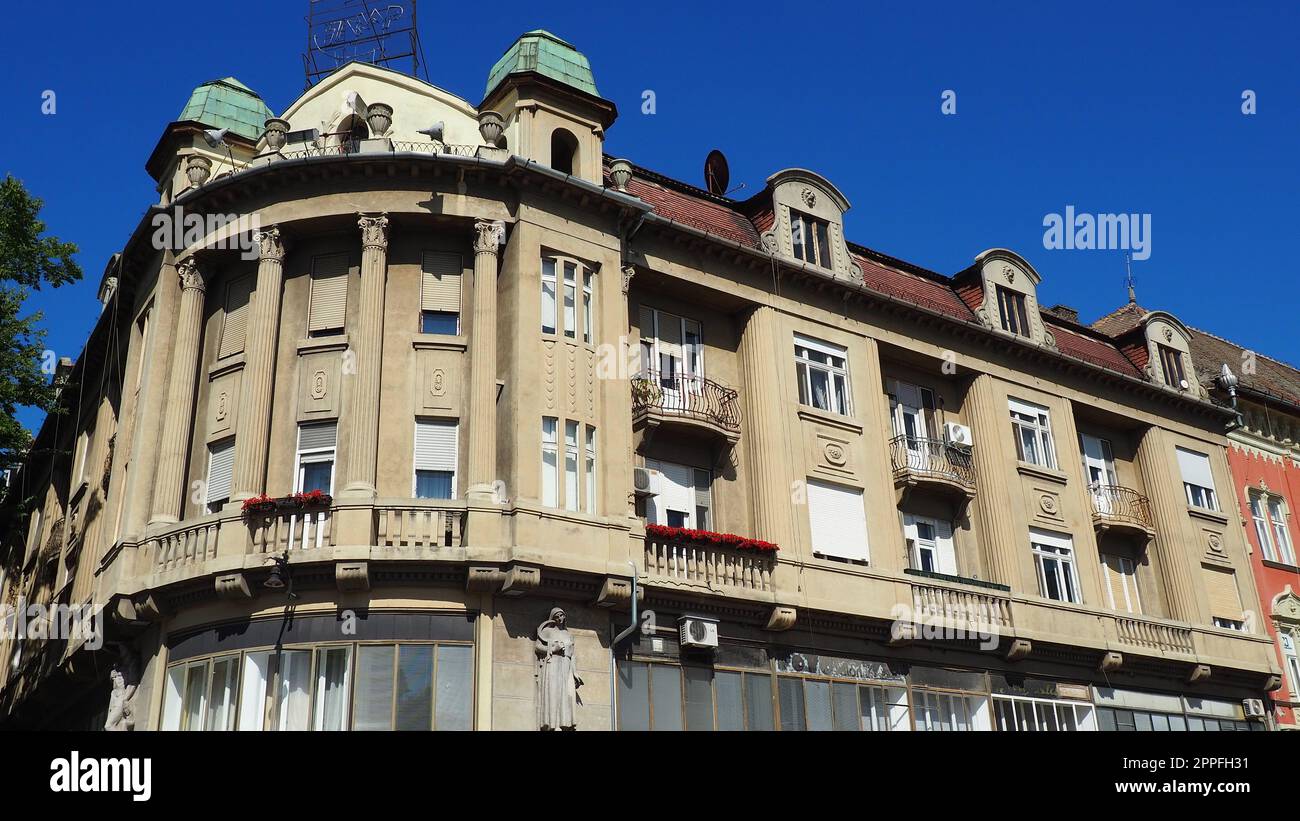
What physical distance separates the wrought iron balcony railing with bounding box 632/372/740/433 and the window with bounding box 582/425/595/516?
195cm

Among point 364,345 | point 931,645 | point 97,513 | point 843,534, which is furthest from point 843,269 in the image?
point 97,513

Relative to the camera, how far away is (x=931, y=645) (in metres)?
25.7

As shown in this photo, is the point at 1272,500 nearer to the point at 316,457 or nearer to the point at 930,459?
the point at 930,459

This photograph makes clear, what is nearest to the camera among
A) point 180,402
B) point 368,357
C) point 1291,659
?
point 368,357

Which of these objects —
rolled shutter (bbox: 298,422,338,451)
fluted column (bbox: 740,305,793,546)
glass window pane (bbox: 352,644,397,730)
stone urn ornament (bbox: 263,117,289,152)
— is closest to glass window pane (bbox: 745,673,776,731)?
fluted column (bbox: 740,305,793,546)

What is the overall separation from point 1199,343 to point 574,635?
1177 inches

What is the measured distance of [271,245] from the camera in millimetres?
23031

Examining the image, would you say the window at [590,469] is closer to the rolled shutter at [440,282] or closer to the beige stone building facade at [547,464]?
the beige stone building facade at [547,464]

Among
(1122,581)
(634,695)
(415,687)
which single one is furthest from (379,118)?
(1122,581)

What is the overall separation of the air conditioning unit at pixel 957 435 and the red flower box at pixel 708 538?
24.9 feet

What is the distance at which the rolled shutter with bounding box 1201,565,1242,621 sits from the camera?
3297 cm

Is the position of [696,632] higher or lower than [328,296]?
lower

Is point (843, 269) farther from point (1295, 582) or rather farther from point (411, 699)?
point (1295, 582)

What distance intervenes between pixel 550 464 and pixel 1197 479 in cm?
2175
